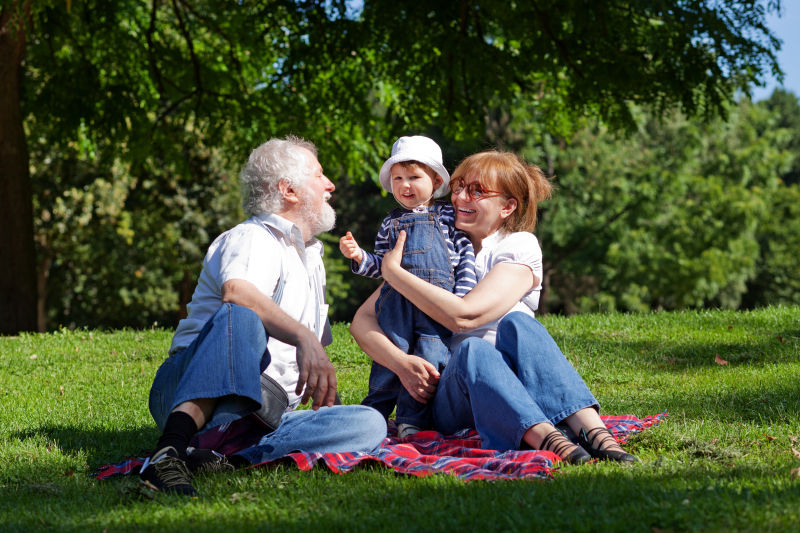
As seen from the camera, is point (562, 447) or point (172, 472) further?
point (562, 447)

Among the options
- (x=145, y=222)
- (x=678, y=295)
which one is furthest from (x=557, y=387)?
(x=678, y=295)

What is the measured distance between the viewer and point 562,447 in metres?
3.87

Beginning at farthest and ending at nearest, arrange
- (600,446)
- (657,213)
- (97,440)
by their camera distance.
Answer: (657,213) → (97,440) → (600,446)

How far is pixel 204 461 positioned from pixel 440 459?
1062 mm

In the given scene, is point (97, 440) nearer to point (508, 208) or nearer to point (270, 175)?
point (270, 175)

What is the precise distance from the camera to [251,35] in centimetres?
1337

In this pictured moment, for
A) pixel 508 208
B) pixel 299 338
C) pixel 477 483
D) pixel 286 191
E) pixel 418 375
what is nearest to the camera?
pixel 477 483

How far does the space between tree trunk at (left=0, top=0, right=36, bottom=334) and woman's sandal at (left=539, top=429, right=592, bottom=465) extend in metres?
10.9

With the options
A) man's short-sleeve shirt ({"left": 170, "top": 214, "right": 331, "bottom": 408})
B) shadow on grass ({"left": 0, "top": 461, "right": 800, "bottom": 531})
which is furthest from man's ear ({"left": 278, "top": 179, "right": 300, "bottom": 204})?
shadow on grass ({"left": 0, "top": 461, "right": 800, "bottom": 531})

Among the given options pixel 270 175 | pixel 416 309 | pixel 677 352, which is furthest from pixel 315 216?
pixel 677 352

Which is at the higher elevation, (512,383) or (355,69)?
(355,69)

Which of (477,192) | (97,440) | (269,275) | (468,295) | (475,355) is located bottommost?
(97,440)

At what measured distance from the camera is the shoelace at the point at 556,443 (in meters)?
3.86

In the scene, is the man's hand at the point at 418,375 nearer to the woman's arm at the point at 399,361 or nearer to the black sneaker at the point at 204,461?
the woman's arm at the point at 399,361
